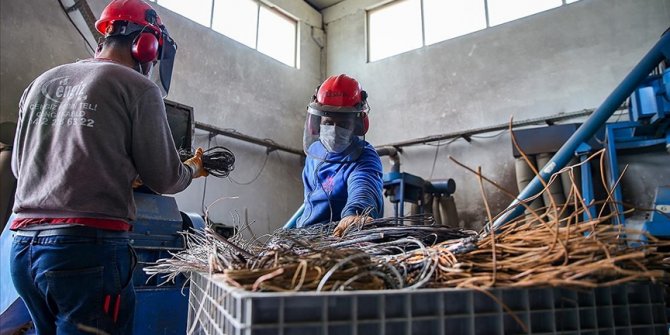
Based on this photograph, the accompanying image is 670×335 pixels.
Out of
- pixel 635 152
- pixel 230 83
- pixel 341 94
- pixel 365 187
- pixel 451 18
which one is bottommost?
pixel 365 187

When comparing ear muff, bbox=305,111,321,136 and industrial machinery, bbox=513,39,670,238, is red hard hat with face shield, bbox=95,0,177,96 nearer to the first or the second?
ear muff, bbox=305,111,321,136

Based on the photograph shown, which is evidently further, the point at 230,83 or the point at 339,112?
the point at 230,83

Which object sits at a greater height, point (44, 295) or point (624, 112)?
point (624, 112)

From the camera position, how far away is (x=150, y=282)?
2.28 meters

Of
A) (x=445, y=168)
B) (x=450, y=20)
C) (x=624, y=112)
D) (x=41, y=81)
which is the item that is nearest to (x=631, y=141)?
(x=624, y=112)

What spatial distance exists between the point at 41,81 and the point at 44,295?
69cm

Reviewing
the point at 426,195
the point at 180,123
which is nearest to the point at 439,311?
the point at 180,123

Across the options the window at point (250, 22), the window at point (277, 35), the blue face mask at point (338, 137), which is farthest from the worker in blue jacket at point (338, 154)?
the window at point (277, 35)

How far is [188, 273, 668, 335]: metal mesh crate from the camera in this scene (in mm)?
562

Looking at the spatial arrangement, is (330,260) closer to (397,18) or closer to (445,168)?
(445,168)

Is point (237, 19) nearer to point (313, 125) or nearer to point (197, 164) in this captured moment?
point (313, 125)

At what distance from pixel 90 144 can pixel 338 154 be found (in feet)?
4.11

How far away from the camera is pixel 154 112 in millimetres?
1396

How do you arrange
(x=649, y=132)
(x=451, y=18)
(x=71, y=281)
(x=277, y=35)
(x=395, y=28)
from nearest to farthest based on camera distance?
(x=71, y=281) → (x=649, y=132) → (x=451, y=18) → (x=395, y=28) → (x=277, y=35)
